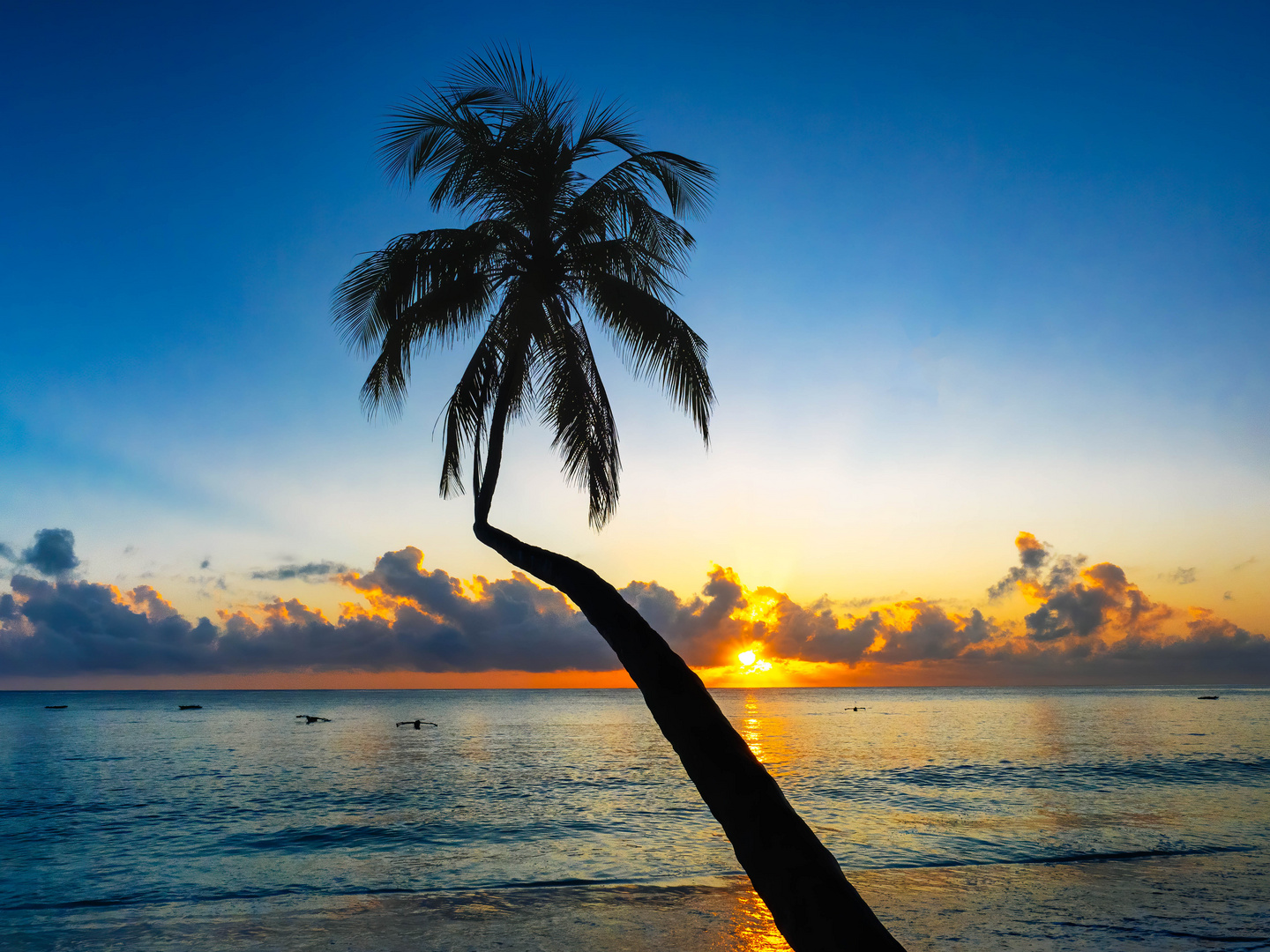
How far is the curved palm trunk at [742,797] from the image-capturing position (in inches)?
143

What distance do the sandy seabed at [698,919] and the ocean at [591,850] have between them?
59 millimetres

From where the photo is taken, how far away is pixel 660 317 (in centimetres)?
738

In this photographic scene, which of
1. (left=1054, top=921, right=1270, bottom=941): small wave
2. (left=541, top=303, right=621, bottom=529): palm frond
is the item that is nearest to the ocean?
(left=1054, top=921, right=1270, bottom=941): small wave

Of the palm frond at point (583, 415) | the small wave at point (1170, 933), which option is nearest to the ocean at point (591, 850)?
the small wave at point (1170, 933)

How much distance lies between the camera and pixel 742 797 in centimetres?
409

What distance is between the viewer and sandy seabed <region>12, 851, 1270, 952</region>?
10.3 meters

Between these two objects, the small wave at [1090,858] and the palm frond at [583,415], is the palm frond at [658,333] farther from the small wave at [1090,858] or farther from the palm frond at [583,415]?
the small wave at [1090,858]

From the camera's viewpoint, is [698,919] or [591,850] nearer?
[698,919]

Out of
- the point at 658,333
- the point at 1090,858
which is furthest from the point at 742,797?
the point at 1090,858

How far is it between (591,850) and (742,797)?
15125mm

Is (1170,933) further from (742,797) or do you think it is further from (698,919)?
(742,797)

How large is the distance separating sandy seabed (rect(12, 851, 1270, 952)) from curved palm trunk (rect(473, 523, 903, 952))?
740 cm

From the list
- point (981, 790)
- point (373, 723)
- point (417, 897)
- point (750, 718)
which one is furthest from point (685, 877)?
point (750, 718)

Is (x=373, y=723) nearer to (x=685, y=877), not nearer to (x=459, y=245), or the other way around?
(x=685, y=877)
